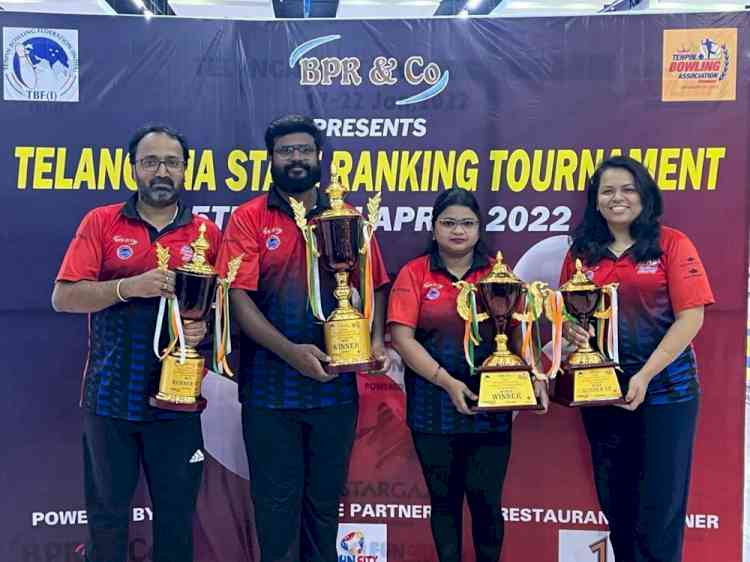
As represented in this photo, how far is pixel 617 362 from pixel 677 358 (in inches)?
9.1

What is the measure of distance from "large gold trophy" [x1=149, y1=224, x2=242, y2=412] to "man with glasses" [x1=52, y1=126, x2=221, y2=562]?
0.18 ft

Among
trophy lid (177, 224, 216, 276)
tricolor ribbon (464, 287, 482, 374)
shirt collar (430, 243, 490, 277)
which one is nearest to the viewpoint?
trophy lid (177, 224, 216, 276)

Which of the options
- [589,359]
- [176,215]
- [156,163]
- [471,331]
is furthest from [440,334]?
[156,163]

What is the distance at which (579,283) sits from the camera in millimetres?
2057

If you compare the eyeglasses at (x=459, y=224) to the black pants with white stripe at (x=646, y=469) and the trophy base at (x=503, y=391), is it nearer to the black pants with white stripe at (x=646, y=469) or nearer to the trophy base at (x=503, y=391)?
the trophy base at (x=503, y=391)

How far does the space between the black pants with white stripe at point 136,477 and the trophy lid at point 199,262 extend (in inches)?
19.1

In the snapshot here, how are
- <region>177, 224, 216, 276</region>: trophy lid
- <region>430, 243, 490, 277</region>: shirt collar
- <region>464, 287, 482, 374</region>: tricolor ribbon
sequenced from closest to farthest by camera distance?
<region>177, 224, 216, 276</region>: trophy lid, <region>464, 287, 482, 374</region>: tricolor ribbon, <region>430, 243, 490, 277</region>: shirt collar

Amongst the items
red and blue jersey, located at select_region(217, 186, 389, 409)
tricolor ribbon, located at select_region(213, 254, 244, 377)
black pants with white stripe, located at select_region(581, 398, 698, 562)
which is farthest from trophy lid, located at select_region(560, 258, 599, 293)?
tricolor ribbon, located at select_region(213, 254, 244, 377)

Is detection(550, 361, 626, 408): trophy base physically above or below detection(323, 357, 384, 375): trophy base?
below

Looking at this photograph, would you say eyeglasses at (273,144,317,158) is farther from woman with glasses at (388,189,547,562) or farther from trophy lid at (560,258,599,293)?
trophy lid at (560,258,599,293)

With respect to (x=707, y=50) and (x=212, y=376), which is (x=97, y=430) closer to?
(x=212, y=376)

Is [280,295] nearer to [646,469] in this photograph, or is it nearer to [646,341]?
[646,341]

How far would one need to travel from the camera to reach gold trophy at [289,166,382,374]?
1.95 m

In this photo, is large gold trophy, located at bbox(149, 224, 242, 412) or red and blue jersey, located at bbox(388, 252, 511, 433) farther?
red and blue jersey, located at bbox(388, 252, 511, 433)
